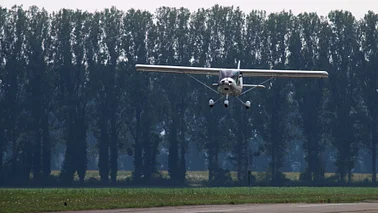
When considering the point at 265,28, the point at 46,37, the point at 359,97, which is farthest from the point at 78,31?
the point at 359,97

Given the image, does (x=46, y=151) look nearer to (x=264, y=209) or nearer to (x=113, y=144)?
(x=113, y=144)

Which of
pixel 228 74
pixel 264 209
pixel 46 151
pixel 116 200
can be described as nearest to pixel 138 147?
pixel 46 151

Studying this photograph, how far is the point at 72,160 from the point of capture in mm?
89250

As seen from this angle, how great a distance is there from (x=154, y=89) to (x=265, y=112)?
11891 millimetres

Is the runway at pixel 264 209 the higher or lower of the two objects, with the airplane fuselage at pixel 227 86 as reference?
lower

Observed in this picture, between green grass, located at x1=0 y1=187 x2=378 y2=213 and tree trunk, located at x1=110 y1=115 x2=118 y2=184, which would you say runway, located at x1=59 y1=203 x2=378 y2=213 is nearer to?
green grass, located at x1=0 y1=187 x2=378 y2=213

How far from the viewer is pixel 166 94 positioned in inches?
3644

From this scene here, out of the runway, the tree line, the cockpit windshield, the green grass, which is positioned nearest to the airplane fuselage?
the cockpit windshield

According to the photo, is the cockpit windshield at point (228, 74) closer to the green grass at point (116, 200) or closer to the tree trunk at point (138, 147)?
the green grass at point (116, 200)

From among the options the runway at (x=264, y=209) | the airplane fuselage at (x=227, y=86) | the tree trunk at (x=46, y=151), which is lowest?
the runway at (x=264, y=209)

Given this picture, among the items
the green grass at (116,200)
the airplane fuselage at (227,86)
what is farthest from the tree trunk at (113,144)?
the green grass at (116,200)

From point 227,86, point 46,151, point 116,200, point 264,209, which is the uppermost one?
point 227,86

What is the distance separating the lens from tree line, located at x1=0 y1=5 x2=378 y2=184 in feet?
295

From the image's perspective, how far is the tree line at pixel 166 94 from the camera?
90.1 m
